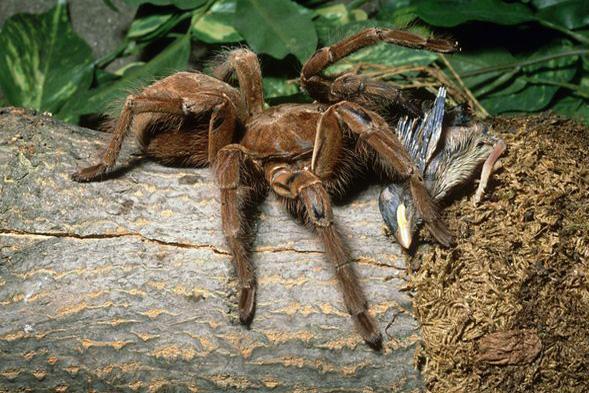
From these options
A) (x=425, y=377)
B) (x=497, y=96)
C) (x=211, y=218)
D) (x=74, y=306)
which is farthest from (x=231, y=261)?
(x=497, y=96)

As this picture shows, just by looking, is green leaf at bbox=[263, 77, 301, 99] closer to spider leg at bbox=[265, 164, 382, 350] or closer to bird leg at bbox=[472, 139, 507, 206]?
spider leg at bbox=[265, 164, 382, 350]

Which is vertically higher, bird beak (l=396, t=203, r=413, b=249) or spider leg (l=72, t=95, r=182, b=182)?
spider leg (l=72, t=95, r=182, b=182)

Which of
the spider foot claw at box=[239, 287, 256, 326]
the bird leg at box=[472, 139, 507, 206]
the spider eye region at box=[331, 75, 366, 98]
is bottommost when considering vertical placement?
the spider foot claw at box=[239, 287, 256, 326]

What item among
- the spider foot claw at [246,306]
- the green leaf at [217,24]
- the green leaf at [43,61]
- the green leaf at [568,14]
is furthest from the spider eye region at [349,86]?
the green leaf at [43,61]

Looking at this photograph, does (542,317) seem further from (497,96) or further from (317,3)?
(317,3)

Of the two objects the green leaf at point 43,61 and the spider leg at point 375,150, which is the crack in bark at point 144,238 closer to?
the spider leg at point 375,150

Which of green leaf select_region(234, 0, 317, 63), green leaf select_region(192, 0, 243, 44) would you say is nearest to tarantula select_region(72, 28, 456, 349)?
green leaf select_region(234, 0, 317, 63)

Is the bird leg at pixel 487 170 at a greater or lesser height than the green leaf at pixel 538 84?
greater

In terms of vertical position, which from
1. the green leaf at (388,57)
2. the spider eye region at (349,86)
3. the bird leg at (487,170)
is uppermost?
the spider eye region at (349,86)
